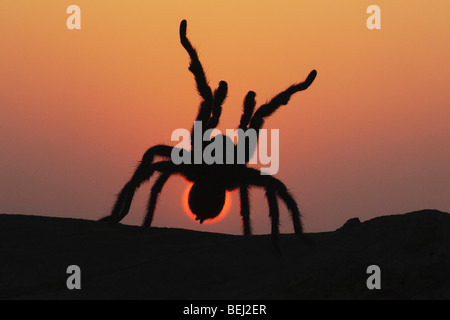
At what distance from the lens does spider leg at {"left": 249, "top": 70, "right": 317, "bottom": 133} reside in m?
12.0

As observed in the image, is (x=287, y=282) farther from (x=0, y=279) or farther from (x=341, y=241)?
(x=0, y=279)

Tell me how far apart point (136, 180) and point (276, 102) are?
2893mm

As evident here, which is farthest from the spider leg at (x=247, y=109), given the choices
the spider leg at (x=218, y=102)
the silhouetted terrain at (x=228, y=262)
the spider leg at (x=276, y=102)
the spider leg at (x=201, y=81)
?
the silhouetted terrain at (x=228, y=262)

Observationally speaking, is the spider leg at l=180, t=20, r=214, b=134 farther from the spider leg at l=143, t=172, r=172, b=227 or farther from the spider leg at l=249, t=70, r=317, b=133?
Answer: the spider leg at l=143, t=172, r=172, b=227

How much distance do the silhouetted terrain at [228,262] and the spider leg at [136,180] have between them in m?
0.31

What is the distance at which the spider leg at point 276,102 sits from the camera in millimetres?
12023

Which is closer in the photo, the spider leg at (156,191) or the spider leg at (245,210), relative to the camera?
the spider leg at (156,191)

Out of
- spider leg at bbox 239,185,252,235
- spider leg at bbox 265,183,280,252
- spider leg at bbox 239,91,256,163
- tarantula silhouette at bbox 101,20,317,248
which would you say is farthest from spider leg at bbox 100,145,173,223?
spider leg at bbox 239,185,252,235

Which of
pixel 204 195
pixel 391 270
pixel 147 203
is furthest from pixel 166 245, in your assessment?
pixel 391 270

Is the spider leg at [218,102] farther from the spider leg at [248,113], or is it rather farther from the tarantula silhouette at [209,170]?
the spider leg at [248,113]

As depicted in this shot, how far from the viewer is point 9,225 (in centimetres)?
1213
